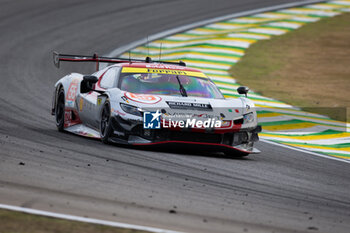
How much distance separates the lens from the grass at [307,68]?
51.9ft

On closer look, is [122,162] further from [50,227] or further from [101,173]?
[50,227]

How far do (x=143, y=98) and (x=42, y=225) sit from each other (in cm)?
434

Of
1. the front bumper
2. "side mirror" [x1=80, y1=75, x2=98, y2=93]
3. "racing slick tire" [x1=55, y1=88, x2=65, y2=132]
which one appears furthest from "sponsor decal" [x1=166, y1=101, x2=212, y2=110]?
"racing slick tire" [x1=55, y1=88, x2=65, y2=132]

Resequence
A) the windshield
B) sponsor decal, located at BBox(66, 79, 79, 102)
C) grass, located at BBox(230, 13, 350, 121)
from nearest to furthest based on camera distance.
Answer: the windshield
sponsor decal, located at BBox(66, 79, 79, 102)
grass, located at BBox(230, 13, 350, 121)

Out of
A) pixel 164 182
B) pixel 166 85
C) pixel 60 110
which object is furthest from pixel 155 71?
pixel 164 182

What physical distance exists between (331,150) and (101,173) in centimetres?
502

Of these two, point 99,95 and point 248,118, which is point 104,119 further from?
point 248,118

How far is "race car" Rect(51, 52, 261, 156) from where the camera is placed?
29.9 ft

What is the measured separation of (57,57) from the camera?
1134 centimetres

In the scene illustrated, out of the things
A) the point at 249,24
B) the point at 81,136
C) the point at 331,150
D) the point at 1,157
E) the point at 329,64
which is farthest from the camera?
the point at 249,24

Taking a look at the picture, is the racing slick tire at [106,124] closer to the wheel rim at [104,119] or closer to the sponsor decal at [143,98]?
the wheel rim at [104,119]

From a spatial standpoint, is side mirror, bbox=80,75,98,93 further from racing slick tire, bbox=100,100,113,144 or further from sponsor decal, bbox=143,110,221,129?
sponsor decal, bbox=143,110,221,129

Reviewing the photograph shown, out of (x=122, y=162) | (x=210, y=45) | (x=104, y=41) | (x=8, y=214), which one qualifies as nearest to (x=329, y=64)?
(x=210, y=45)

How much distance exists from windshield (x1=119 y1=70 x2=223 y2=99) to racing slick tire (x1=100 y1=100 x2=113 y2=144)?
413mm
